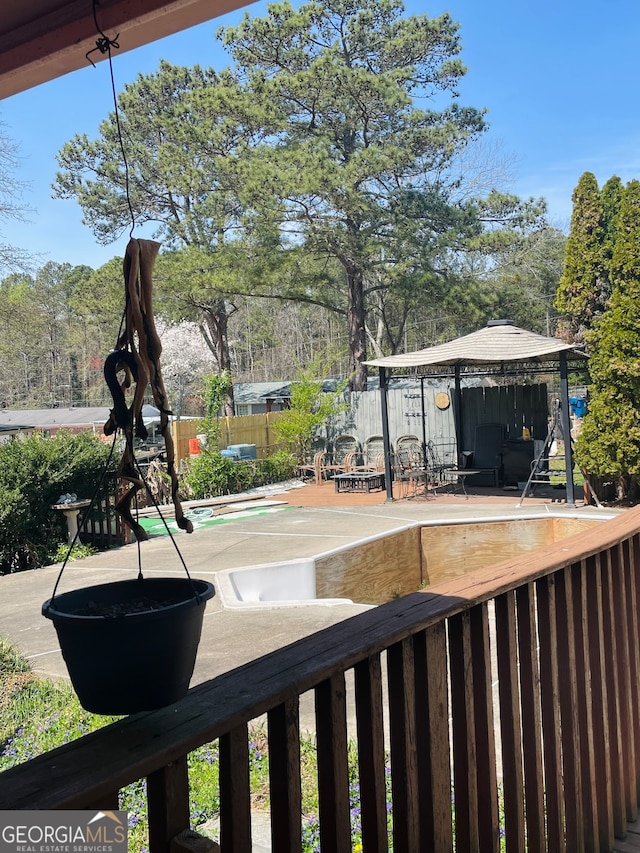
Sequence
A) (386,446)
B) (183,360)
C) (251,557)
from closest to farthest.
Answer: (251,557), (386,446), (183,360)

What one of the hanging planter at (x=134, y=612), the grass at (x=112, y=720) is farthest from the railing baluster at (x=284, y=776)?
the grass at (x=112, y=720)

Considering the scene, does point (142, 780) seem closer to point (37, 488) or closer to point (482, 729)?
point (482, 729)

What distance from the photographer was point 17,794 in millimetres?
819

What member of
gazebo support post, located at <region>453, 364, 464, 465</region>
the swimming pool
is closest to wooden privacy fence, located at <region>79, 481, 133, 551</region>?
the swimming pool

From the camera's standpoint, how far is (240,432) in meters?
15.8

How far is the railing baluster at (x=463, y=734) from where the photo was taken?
1548 millimetres

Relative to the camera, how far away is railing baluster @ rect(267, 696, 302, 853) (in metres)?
1.13

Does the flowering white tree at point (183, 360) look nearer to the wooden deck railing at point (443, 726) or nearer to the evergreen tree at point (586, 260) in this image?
the evergreen tree at point (586, 260)

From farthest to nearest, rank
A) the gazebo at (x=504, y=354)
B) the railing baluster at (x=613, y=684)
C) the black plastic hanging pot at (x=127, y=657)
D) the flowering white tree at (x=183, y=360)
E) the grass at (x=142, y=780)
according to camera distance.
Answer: the flowering white tree at (x=183, y=360)
the gazebo at (x=504, y=354)
the grass at (x=142, y=780)
the railing baluster at (x=613, y=684)
the black plastic hanging pot at (x=127, y=657)

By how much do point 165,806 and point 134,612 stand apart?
0.96 feet

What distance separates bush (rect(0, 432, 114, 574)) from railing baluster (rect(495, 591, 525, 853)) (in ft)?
20.8

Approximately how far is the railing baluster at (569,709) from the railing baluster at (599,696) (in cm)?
16

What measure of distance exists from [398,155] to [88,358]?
28959 mm
